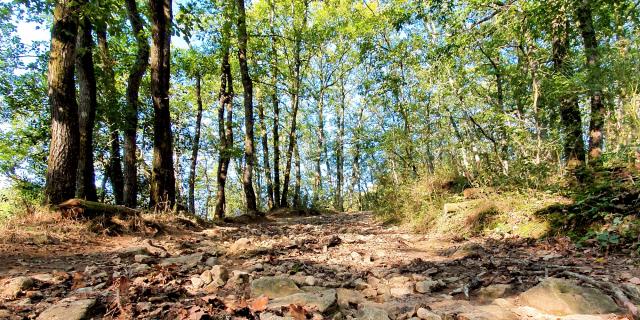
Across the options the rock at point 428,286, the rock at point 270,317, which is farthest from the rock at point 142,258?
the rock at point 428,286

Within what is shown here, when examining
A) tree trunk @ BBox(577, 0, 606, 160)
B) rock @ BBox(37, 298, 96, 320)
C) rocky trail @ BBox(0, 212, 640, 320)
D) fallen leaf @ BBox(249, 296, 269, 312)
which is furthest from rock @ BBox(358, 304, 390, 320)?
tree trunk @ BBox(577, 0, 606, 160)

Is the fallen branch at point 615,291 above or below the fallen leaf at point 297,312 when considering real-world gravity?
below

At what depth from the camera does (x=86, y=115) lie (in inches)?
302

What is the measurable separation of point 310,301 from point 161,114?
22.9 feet

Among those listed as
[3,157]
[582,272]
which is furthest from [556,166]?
[3,157]

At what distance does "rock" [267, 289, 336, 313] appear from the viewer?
246cm

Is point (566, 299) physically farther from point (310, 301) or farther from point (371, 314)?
point (310, 301)

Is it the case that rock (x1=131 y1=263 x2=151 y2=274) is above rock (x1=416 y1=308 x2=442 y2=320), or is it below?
above

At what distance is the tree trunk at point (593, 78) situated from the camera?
5.74m

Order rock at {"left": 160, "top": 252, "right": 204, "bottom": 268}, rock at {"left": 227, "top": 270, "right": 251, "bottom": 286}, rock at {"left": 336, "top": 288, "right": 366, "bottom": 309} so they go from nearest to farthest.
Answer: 1. rock at {"left": 336, "top": 288, "right": 366, "bottom": 309}
2. rock at {"left": 227, "top": 270, "right": 251, "bottom": 286}
3. rock at {"left": 160, "top": 252, "right": 204, "bottom": 268}

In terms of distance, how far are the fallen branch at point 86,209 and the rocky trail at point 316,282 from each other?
0.88 meters

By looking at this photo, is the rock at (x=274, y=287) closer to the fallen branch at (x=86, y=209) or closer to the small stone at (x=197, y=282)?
the small stone at (x=197, y=282)

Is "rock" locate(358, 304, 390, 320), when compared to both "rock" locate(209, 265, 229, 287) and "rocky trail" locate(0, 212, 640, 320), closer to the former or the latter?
"rocky trail" locate(0, 212, 640, 320)

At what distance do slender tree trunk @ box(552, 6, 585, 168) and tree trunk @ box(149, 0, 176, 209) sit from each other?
7.99 metres
